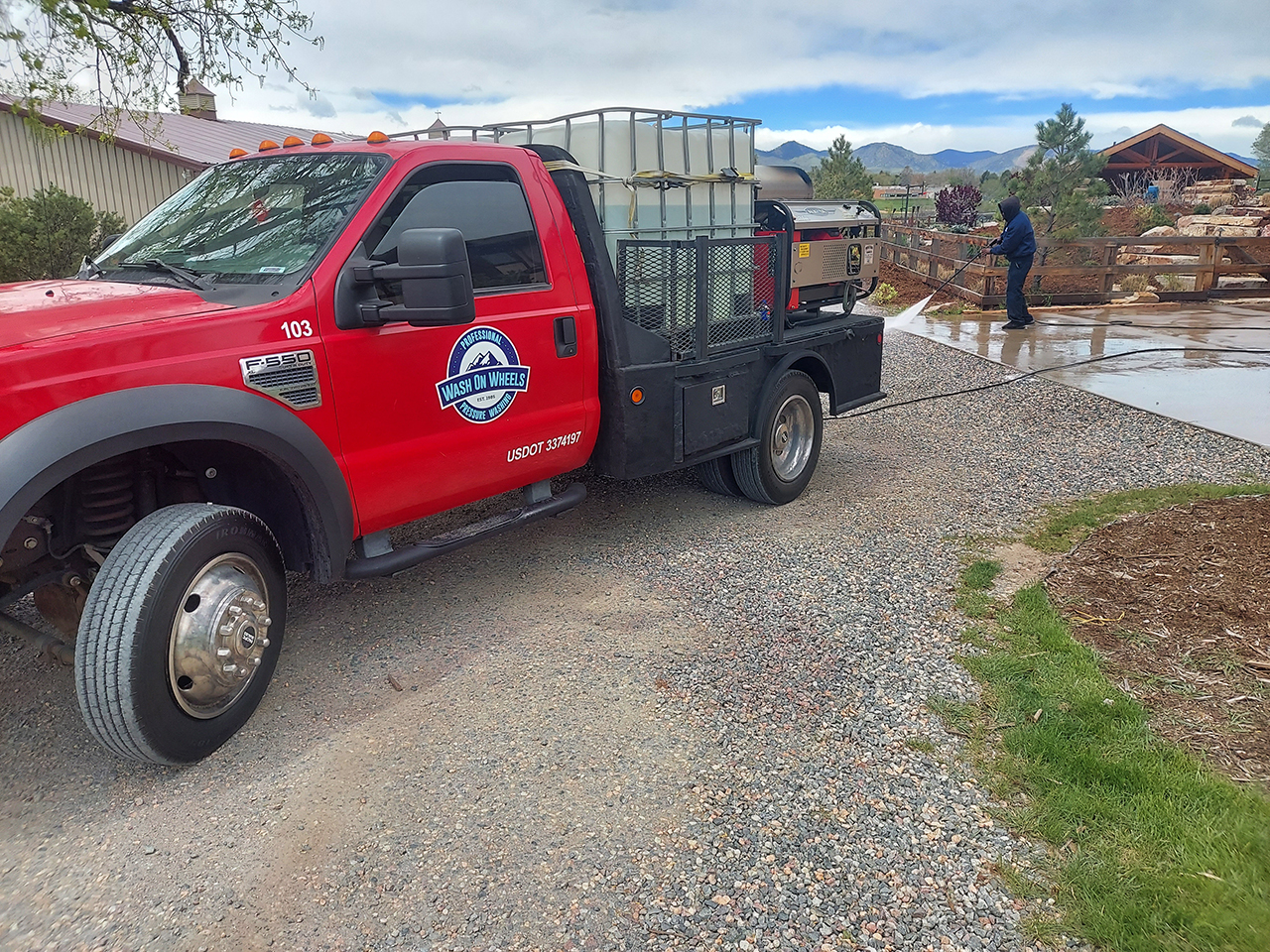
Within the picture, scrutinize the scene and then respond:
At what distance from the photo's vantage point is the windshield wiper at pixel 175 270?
3531mm

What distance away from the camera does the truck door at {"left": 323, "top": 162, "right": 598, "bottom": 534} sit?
11.9 ft

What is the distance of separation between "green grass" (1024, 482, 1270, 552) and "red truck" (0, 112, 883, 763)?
2176 millimetres

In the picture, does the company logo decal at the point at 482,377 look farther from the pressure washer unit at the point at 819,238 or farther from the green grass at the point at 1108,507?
the green grass at the point at 1108,507

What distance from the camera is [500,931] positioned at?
2.51 meters

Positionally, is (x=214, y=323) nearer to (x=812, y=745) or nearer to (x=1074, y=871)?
(x=812, y=745)

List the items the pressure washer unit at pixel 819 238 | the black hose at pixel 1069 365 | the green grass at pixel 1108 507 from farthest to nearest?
the black hose at pixel 1069 365 → the pressure washer unit at pixel 819 238 → the green grass at pixel 1108 507

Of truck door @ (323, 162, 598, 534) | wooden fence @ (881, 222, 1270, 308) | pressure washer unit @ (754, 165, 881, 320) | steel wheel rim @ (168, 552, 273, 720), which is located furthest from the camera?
wooden fence @ (881, 222, 1270, 308)

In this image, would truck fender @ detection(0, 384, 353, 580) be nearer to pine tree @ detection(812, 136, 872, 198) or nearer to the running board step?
the running board step

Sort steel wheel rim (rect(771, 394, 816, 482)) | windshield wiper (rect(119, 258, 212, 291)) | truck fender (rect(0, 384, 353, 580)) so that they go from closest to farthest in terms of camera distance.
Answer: truck fender (rect(0, 384, 353, 580)) < windshield wiper (rect(119, 258, 212, 291)) < steel wheel rim (rect(771, 394, 816, 482))

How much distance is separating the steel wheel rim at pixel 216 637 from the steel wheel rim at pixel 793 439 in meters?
3.60

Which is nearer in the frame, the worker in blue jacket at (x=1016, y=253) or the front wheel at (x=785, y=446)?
the front wheel at (x=785, y=446)

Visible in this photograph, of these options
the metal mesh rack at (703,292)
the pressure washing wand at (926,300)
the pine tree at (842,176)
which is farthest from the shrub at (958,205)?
the metal mesh rack at (703,292)

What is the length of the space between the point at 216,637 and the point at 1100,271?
15.9m

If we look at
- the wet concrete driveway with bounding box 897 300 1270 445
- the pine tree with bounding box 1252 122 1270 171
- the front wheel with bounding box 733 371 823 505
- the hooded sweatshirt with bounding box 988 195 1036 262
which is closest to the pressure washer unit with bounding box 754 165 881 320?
the front wheel with bounding box 733 371 823 505
